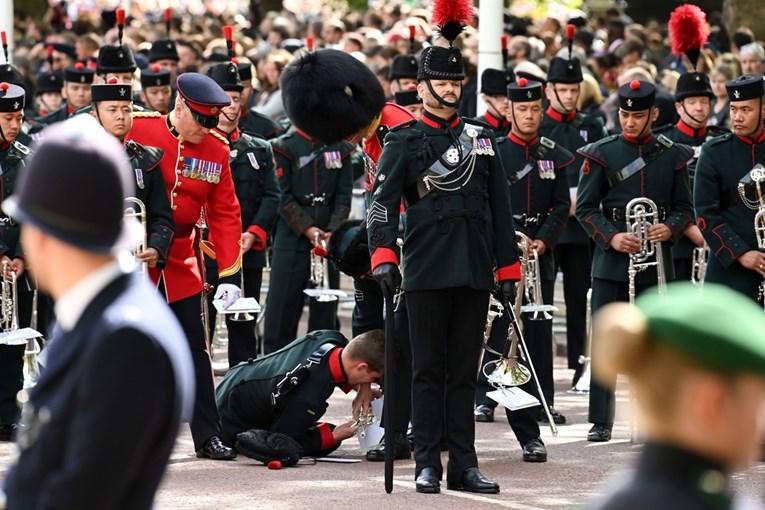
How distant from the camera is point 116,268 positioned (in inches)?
133

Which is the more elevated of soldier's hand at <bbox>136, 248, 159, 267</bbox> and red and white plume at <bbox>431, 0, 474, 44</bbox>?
red and white plume at <bbox>431, 0, 474, 44</bbox>

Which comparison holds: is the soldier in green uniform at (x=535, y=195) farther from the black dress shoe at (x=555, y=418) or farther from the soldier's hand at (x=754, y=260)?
the soldier's hand at (x=754, y=260)

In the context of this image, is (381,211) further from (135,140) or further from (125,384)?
(125,384)

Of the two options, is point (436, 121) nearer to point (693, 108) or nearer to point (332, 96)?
point (332, 96)

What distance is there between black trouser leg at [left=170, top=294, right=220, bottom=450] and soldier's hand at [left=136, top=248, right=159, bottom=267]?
1.09ft

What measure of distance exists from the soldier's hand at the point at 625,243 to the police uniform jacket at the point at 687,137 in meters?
1.31

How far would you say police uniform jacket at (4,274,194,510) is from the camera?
324 centimetres

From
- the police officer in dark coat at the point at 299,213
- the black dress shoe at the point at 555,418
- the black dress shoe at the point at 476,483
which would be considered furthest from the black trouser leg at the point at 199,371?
the police officer in dark coat at the point at 299,213

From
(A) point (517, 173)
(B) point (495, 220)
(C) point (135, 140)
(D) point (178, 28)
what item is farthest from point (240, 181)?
(D) point (178, 28)

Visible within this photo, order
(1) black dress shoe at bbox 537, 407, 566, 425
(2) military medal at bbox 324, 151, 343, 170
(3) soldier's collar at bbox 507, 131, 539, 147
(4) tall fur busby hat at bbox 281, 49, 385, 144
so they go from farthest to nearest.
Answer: (2) military medal at bbox 324, 151, 343, 170 → (3) soldier's collar at bbox 507, 131, 539, 147 → (1) black dress shoe at bbox 537, 407, 566, 425 → (4) tall fur busby hat at bbox 281, 49, 385, 144

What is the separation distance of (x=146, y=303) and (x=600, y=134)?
9229 mm

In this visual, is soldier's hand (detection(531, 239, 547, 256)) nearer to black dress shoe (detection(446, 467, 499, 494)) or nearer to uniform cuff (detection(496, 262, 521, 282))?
uniform cuff (detection(496, 262, 521, 282))

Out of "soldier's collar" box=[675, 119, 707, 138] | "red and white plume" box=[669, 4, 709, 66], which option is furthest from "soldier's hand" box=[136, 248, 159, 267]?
"red and white plume" box=[669, 4, 709, 66]

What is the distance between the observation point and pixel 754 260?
8922 millimetres
